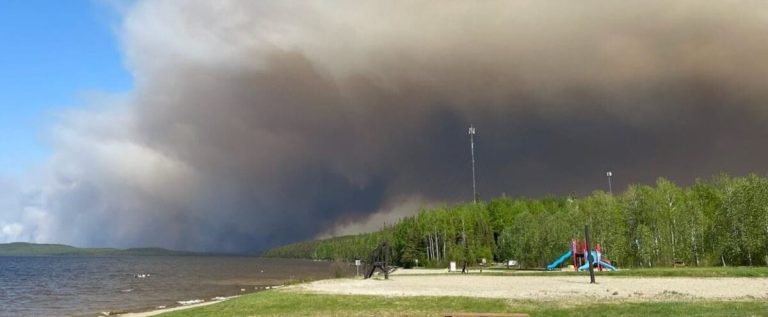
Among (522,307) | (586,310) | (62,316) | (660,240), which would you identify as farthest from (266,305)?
(660,240)

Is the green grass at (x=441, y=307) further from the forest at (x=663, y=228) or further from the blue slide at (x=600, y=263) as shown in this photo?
the forest at (x=663, y=228)

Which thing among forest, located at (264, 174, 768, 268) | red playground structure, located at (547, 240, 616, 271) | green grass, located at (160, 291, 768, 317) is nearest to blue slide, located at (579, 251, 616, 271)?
red playground structure, located at (547, 240, 616, 271)

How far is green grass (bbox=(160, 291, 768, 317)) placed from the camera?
21234 millimetres

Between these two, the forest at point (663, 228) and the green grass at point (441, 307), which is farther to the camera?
the forest at point (663, 228)

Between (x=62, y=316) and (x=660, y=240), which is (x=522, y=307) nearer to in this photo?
(x=62, y=316)

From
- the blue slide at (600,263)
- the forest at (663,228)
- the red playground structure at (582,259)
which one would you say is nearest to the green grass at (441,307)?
the red playground structure at (582,259)

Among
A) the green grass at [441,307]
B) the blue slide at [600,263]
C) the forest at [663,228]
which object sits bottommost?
the green grass at [441,307]

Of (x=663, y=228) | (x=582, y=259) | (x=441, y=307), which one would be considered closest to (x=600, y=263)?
(x=582, y=259)

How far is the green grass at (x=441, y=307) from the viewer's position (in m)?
21.2

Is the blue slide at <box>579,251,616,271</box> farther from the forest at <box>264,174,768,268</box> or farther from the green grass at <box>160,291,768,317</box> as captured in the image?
the green grass at <box>160,291,768,317</box>

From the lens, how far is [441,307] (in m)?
25.1

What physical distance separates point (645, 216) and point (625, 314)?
61214mm

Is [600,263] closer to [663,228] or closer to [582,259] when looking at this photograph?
[582,259]

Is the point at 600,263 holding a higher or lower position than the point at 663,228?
lower
